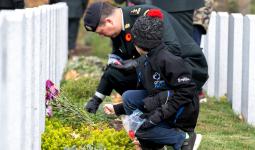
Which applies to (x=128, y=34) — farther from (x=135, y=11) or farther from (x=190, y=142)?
(x=190, y=142)

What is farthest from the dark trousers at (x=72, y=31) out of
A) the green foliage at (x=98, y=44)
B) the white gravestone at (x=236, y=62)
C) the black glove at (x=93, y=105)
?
the black glove at (x=93, y=105)

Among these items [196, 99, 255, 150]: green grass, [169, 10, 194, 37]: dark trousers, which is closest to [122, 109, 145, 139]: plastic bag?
[196, 99, 255, 150]: green grass

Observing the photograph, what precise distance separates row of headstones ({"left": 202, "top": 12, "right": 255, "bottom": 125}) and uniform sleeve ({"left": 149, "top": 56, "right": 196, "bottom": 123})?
225 cm

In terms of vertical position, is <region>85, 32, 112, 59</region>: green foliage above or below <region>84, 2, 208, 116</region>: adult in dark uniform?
below

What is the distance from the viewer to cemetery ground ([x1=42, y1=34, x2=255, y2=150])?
19.6 feet

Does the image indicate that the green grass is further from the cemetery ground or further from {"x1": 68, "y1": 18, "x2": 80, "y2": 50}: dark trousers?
{"x1": 68, "y1": 18, "x2": 80, "y2": 50}: dark trousers

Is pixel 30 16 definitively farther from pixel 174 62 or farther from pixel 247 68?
pixel 247 68

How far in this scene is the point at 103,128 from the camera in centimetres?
662

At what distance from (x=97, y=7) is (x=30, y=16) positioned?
1694 mm

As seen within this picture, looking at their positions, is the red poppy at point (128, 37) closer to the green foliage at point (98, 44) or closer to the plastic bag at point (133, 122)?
the plastic bag at point (133, 122)

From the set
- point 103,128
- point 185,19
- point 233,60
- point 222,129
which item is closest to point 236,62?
point 233,60

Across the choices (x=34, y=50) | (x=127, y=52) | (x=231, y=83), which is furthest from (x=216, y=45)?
(x=34, y=50)

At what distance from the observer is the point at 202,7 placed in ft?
29.7

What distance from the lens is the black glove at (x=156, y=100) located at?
19.4 feet
